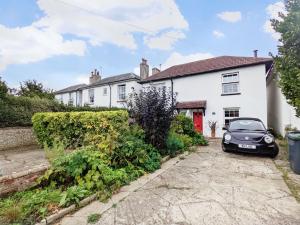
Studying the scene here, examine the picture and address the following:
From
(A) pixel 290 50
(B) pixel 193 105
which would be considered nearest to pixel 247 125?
Answer: (A) pixel 290 50

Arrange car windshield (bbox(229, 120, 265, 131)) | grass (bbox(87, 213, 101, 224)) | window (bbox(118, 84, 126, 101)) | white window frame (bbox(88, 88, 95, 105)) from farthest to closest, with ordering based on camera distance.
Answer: white window frame (bbox(88, 88, 95, 105)) < window (bbox(118, 84, 126, 101)) < car windshield (bbox(229, 120, 265, 131)) < grass (bbox(87, 213, 101, 224))

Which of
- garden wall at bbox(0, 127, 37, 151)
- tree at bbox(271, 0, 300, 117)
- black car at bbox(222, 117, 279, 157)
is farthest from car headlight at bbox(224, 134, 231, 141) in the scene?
garden wall at bbox(0, 127, 37, 151)

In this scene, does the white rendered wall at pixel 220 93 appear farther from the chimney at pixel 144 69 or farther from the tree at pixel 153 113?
the tree at pixel 153 113

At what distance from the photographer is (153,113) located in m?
6.96

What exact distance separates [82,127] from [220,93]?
11307 mm

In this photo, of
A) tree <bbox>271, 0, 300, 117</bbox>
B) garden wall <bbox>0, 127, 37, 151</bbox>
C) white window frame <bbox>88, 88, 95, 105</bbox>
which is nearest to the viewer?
tree <bbox>271, 0, 300, 117</bbox>

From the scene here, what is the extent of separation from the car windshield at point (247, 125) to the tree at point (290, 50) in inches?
71.3

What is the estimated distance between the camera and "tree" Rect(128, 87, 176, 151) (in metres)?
7.02

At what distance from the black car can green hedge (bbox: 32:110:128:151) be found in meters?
4.35

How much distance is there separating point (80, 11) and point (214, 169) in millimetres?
9461

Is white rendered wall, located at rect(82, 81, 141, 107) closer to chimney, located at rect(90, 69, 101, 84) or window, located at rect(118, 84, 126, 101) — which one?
window, located at rect(118, 84, 126, 101)

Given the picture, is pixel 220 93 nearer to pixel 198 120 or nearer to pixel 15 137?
pixel 198 120

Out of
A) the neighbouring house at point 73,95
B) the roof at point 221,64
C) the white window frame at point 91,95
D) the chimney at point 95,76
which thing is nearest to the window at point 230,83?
the roof at point 221,64

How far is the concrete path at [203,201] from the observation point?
3275 mm
